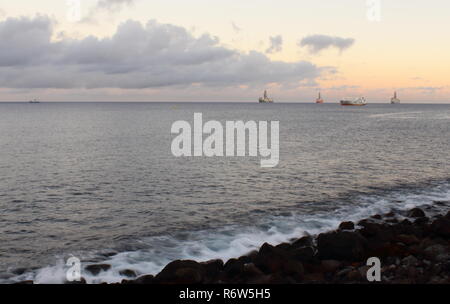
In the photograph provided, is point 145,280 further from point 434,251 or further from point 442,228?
point 442,228

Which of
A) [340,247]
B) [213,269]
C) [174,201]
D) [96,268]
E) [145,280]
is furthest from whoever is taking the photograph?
[174,201]

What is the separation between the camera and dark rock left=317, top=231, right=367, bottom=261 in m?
16.4

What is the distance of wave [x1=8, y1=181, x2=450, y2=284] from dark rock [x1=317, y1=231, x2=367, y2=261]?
11.8 ft

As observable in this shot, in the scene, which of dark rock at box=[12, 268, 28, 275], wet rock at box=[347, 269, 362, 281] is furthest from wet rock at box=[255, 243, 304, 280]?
dark rock at box=[12, 268, 28, 275]

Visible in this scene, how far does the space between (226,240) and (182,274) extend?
6.06 meters

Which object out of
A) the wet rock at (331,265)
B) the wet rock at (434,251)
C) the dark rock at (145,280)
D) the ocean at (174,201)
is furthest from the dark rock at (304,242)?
the dark rock at (145,280)

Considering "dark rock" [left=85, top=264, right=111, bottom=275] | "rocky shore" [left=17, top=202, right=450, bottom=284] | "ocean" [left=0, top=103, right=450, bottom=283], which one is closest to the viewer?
"rocky shore" [left=17, top=202, right=450, bottom=284]

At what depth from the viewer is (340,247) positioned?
54.4 ft

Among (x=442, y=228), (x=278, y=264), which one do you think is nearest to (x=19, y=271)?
(x=278, y=264)

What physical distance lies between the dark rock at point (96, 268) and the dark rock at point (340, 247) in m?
9.34

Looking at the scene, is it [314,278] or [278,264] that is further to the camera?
[278,264]

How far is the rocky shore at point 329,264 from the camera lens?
46.3ft

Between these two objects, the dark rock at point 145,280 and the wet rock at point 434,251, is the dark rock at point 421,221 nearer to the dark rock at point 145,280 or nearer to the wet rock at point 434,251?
the wet rock at point 434,251

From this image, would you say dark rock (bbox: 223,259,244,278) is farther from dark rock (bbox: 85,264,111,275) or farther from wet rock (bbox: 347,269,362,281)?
dark rock (bbox: 85,264,111,275)
